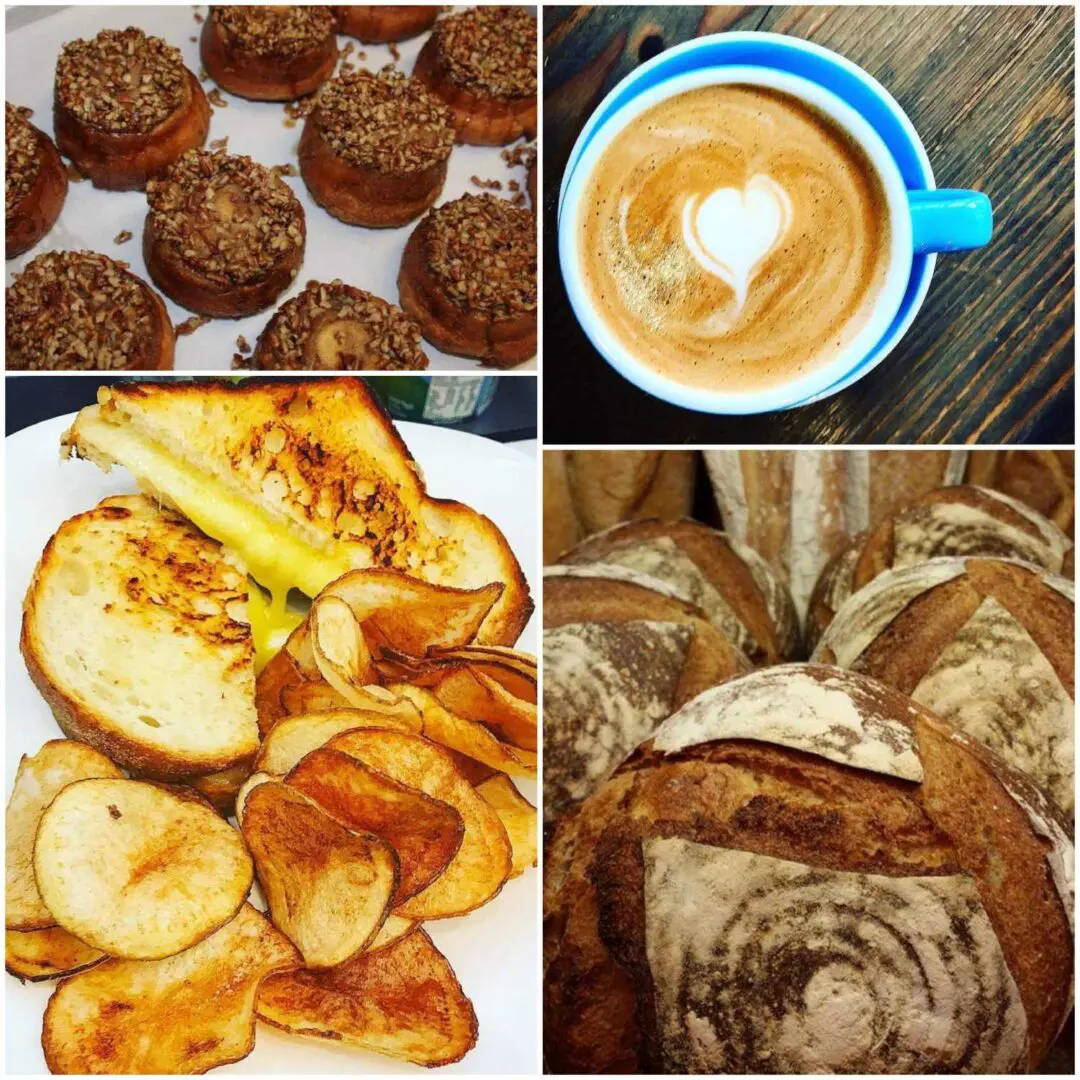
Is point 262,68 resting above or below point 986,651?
above

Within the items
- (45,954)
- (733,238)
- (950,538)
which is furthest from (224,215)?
(950,538)

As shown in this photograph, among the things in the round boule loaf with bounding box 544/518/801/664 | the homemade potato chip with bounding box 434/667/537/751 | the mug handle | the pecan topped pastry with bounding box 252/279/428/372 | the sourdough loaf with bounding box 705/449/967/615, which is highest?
the mug handle

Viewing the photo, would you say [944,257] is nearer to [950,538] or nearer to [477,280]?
[950,538]

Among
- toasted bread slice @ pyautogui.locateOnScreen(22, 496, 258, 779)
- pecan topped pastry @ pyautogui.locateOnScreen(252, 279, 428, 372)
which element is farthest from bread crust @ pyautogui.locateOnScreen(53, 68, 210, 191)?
toasted bread slice @ pyautogui.locateOnScreen(22, 496, 258, 779)

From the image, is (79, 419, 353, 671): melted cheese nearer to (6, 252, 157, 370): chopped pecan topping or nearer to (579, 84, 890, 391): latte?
Answer: (6, 252, 157, 370): chopped pecan topping

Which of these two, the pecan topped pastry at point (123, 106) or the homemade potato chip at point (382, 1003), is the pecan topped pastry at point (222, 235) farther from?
the homemade potato chip at point (382, 1003)

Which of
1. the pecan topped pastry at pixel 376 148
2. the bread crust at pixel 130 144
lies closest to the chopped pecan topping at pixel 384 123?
the pecan topped pastry at pixel 376 148
